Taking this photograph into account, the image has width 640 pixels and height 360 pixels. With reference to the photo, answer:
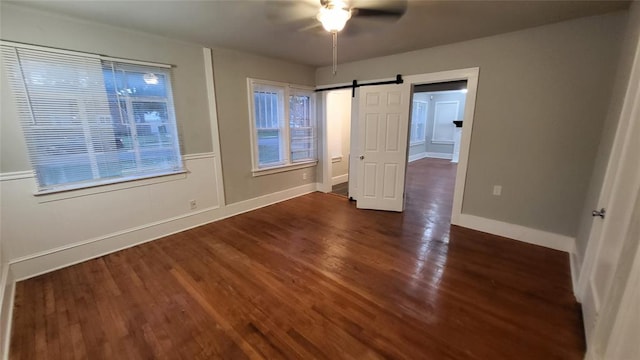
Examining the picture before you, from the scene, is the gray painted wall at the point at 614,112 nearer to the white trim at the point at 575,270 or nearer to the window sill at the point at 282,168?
the white trim at the point at 575,270

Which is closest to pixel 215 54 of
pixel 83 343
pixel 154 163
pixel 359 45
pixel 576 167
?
pixel 154 163

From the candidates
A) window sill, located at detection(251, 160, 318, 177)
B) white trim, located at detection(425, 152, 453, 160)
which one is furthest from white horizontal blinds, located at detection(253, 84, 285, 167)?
white trim, located at detection(425, 152, 453, 160)

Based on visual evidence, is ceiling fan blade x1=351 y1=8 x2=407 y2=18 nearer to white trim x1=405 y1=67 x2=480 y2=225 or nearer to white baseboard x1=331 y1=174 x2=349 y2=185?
white trim x1=405 y1=67 x2=480 y2=225

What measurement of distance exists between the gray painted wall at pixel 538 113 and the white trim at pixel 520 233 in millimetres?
63

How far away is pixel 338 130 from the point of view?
5.36 metres

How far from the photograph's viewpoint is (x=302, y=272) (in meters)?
2.46

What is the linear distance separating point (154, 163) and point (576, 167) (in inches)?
190

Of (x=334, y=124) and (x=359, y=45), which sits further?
(x=334, y=124)

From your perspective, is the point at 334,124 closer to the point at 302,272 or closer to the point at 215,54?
the point at 215,54

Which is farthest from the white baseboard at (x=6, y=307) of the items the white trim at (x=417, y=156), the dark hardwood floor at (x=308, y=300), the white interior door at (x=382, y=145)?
the white trim at (x=417, y=156)

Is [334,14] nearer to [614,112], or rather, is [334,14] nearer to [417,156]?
[614,112]

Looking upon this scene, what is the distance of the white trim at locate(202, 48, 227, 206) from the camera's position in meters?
3.36

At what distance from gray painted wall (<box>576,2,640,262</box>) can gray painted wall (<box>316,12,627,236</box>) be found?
17cm

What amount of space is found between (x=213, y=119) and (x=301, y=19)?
185 centimetres
